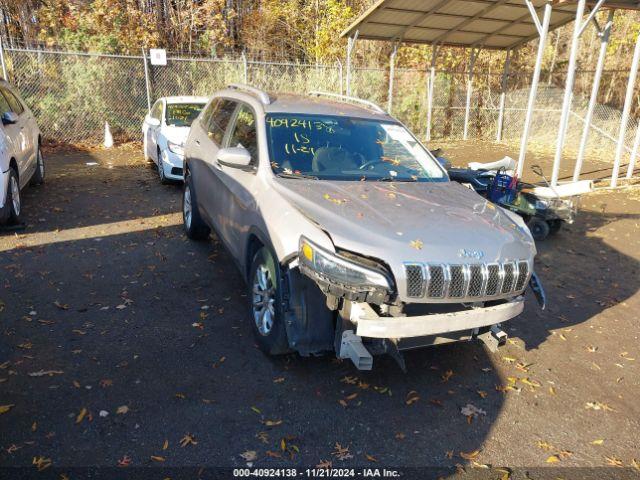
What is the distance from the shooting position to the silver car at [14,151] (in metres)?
6.12

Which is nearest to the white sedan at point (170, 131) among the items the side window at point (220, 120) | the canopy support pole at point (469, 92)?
the side window at point (220, 120)

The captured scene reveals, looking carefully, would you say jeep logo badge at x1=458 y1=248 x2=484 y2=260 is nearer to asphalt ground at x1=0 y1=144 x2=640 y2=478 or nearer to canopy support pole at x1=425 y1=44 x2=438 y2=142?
asphalt ground at x1=0 y1=144 x2=640 y2=478

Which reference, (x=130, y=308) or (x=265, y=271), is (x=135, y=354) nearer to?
(x=130, y=308)

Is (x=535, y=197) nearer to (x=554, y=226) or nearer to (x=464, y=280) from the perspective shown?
(x=554, y=226)

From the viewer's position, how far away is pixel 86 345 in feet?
12.8

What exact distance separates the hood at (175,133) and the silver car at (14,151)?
82.4 inches

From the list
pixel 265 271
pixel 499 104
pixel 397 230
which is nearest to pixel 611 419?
pixel 397 230

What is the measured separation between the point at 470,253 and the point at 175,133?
7.09 meters

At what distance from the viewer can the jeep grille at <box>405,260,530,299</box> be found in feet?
9.80

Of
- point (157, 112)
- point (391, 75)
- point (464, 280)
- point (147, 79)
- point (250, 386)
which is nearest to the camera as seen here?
point (464, 280)

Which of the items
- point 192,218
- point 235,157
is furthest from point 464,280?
point 192,218

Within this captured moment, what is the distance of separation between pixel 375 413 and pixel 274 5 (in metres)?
20.6

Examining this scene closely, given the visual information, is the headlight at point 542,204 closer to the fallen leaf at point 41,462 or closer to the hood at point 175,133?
the hood at point 175,133

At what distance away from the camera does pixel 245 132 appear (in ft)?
15.2
